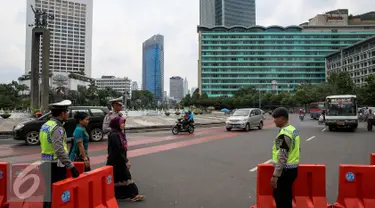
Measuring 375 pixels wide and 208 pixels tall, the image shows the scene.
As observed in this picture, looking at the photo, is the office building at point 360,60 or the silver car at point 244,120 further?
the office building at point 360,60

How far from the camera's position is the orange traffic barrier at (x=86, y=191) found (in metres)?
3.35

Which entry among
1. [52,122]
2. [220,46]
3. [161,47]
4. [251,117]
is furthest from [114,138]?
[161,47]

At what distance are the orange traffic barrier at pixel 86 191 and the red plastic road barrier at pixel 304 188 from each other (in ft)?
7.58

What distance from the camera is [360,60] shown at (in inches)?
3622

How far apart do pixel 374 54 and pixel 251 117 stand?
82622mm

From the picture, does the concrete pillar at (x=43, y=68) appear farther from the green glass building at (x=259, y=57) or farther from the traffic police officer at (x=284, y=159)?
the green glass building at (x=259, y=57)

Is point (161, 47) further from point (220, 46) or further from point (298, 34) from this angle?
point (298, 34)

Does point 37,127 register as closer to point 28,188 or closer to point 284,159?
point 28,188

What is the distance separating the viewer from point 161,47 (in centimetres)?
18050

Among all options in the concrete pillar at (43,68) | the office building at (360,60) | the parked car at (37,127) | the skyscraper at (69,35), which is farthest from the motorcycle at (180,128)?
the skyscraper at (69,35)

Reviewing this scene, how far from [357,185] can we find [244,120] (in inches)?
622

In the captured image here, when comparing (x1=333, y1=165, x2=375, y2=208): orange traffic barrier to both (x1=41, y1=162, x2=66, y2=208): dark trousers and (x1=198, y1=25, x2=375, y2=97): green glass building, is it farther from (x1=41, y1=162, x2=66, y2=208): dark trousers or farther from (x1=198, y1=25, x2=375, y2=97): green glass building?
(x1=198, y1=25, x2=375, y2=97): green glass building

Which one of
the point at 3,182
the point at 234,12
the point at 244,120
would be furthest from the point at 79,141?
the point at 234,12

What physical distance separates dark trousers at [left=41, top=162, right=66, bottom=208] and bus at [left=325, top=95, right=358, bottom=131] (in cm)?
1967
